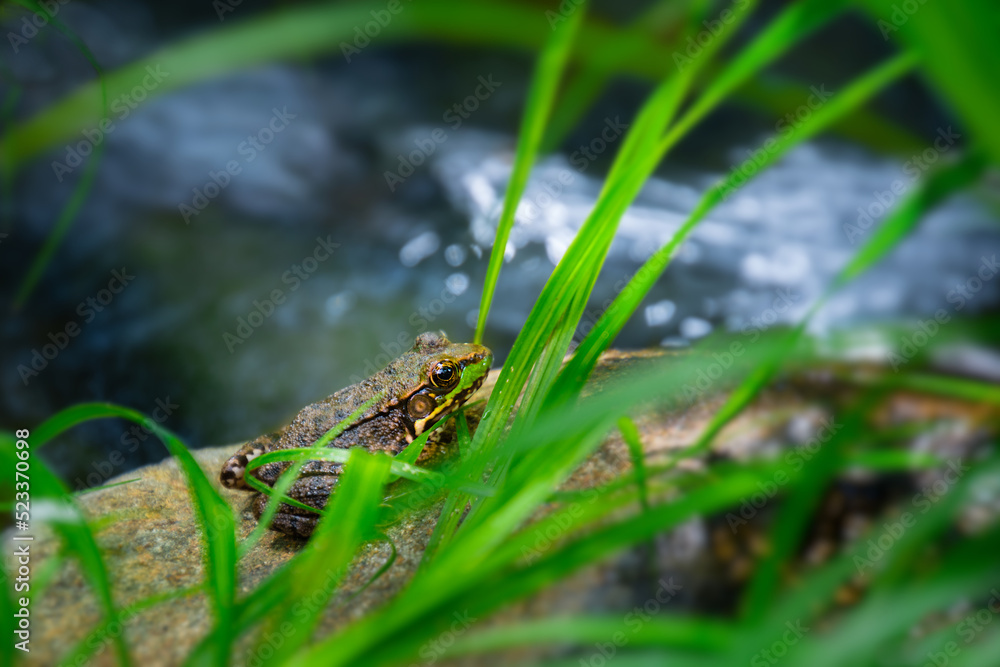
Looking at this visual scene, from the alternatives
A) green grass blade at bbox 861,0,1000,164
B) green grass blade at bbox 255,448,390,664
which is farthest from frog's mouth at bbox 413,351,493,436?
green grass blade at bbox 861,0,1000,164

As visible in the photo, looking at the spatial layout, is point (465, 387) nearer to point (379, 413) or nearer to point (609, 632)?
point (379, 413)

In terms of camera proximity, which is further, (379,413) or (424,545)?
(379,413)

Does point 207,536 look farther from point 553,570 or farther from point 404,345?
point 404,345

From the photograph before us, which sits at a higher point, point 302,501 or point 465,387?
point 465,387

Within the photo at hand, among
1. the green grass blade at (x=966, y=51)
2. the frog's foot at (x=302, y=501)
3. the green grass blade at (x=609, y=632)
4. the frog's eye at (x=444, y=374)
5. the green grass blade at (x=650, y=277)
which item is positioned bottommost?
the frog's foot at (x=302, y=501)

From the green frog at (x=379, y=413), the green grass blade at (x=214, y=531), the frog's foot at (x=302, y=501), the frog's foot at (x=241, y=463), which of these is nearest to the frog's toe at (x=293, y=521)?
the frog's foot at (x=302, y=501)

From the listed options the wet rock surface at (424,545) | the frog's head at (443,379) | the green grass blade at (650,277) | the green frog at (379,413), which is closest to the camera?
the green grass blade at (650,277)

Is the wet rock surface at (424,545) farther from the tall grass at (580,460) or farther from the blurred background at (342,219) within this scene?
the blurred background at (342,219)

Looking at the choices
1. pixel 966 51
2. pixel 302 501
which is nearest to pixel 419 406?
pixel 302 501
